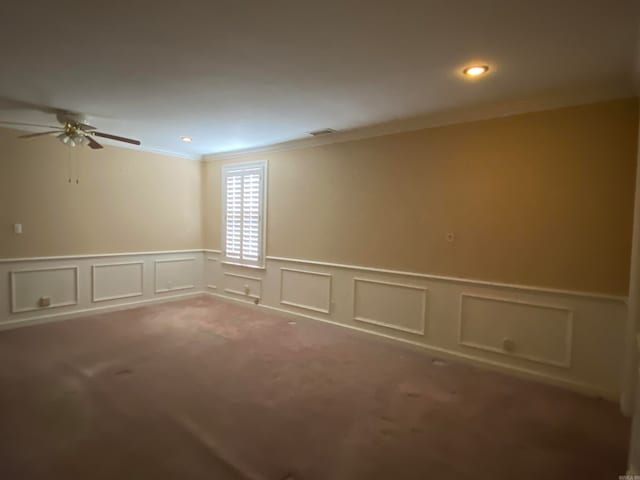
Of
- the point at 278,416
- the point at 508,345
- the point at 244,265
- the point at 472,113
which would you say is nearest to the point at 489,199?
the point at 472,113

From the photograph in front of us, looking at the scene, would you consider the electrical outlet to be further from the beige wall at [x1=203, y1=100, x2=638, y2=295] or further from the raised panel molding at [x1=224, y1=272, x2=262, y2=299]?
the raised panel molding at [x1=224, y1=272, x2=262, y2=299]

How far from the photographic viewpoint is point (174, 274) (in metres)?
6.14

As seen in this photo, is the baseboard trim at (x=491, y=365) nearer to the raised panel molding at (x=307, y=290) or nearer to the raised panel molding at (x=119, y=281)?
the raised panel molding at (x=307, y=290)

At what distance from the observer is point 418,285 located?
13.3ft

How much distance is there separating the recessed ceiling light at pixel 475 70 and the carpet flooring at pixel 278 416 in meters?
2.58

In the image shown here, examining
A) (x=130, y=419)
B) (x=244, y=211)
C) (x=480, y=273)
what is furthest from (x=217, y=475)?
(x=244, y=211)

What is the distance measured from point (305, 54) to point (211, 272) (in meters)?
4.76

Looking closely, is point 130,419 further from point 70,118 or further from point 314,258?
point 70,118

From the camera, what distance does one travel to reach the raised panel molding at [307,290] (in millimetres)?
4883

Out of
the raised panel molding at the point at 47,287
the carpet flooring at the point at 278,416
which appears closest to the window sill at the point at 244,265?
the carpet flooring at the point at 278,416

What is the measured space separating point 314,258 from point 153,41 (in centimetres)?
324

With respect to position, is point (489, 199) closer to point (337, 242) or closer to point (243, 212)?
point (337, 242)

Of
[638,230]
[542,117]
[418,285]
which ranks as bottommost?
[418,285]

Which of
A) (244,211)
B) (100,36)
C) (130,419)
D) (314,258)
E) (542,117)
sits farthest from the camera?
(244,211)
